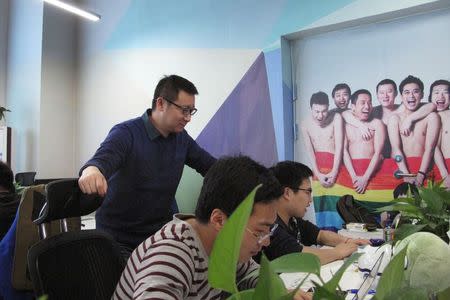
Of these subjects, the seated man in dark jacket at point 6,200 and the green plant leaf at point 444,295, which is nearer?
the green plant leaf at point 444,295

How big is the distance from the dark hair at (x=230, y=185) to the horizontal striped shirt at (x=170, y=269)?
0.25 feet

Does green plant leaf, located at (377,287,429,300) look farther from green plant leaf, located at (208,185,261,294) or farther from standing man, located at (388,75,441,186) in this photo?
standing man, located at (388,75,441,186)

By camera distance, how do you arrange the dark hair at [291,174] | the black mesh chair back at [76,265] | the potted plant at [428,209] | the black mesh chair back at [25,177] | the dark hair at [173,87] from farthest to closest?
1. the black mesh chair back at [25,177]
2. the dark hair at [173,87]
3. the dark hair at [291,174]
4. the potted plant at [428,209]
5. the black mesh chair back at [76,265]

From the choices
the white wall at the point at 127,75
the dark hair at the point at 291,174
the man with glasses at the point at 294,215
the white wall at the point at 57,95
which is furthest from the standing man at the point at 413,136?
the white wall at the point at 57,95

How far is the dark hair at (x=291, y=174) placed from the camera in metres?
1.74

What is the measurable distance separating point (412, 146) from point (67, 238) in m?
2.25

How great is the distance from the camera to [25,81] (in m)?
4.64

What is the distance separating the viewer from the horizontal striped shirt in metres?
0.75

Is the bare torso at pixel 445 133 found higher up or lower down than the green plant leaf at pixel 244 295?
higher up

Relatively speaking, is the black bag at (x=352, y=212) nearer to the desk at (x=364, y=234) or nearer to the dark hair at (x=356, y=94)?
the desk at (x=364, y=234)

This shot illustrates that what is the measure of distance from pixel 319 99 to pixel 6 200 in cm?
225

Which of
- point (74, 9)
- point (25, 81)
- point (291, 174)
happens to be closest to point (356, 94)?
point (291, 174)

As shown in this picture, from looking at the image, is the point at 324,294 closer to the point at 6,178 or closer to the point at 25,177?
the point at 6,178

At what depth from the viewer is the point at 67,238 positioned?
110 centimetres
